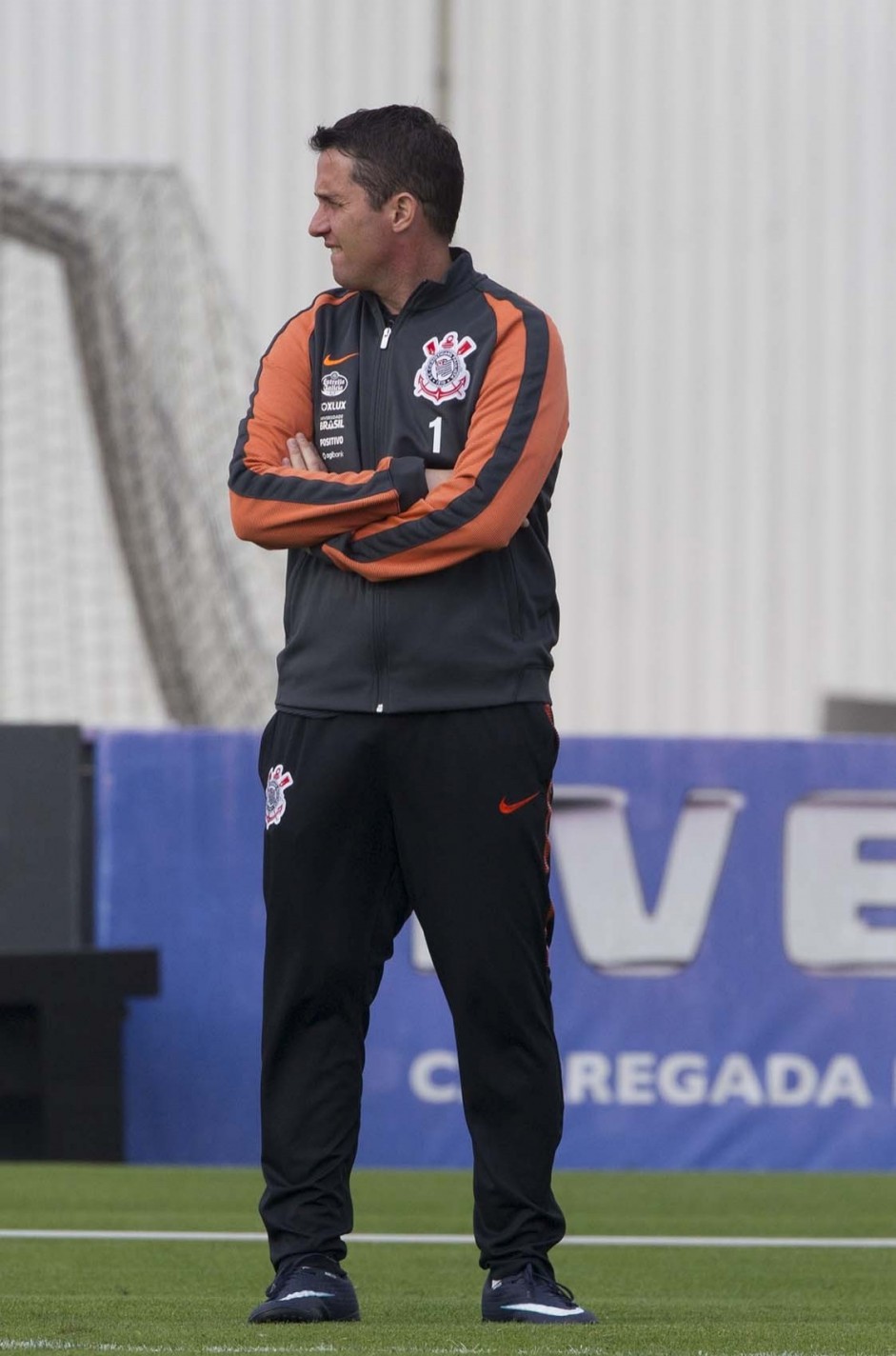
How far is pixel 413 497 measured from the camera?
2924 millimetres

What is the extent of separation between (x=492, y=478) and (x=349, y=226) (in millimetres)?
393

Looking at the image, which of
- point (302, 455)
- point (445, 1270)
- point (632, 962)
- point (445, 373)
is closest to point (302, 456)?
point (302, 455)

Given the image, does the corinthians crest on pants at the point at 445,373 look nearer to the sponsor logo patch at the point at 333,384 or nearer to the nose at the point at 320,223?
the sponsor logo patch at the point at 333,384

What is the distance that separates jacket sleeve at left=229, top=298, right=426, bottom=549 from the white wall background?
758 centimetres

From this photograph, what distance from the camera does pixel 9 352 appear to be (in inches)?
423

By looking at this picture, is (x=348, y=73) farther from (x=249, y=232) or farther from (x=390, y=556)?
(x=390, y=556)

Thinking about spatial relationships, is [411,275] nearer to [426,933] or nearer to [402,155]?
[402,155]

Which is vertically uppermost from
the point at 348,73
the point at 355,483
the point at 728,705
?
the point at 348,73

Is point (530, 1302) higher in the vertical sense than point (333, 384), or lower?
lower

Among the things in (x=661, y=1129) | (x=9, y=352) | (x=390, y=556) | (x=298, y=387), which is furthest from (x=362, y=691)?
(x=9, y=352)

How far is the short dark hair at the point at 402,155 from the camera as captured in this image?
9.80 ft

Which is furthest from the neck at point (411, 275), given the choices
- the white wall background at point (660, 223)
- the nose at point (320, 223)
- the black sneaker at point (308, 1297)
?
the white wall background at point (660, 223)

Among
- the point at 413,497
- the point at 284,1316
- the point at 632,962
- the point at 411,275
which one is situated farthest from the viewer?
the point at 632,962

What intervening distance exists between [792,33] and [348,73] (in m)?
2.12
